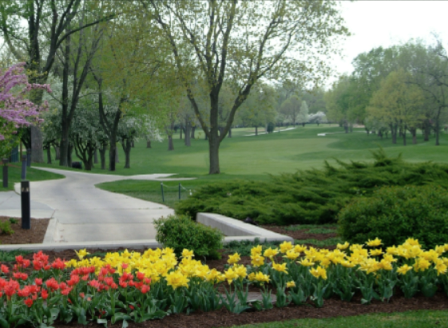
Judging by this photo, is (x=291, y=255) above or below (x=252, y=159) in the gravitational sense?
above

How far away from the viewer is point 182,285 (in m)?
4.15

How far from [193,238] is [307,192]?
4.17 metres

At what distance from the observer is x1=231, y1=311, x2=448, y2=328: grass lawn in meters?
3.90

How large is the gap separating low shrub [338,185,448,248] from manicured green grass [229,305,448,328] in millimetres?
2082

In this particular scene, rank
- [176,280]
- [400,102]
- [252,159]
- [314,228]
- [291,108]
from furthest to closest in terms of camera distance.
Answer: [291,108], [400,102], [252,159], [314,228], [176,280]

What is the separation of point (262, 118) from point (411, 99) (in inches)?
1678

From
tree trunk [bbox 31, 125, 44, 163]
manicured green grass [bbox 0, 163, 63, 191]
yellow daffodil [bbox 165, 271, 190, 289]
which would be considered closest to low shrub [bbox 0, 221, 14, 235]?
yellow daffodil [bbox 165, 271, 190, 289]

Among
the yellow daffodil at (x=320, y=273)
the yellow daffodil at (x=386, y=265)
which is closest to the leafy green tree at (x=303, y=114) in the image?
the yellow daffodil at (x=386, y=265)

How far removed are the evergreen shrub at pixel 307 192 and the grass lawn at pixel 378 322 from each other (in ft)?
16.2

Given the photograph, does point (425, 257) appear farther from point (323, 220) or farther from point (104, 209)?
point (104, 209)

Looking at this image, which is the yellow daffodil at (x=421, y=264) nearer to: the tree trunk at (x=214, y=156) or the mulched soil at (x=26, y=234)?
the mulched soil at (x=26, y=234)

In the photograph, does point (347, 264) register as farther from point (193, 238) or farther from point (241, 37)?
point (241, 37)

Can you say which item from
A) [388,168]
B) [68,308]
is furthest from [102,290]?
[388,168]

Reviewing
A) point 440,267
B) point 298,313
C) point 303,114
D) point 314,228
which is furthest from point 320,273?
point 303,114
